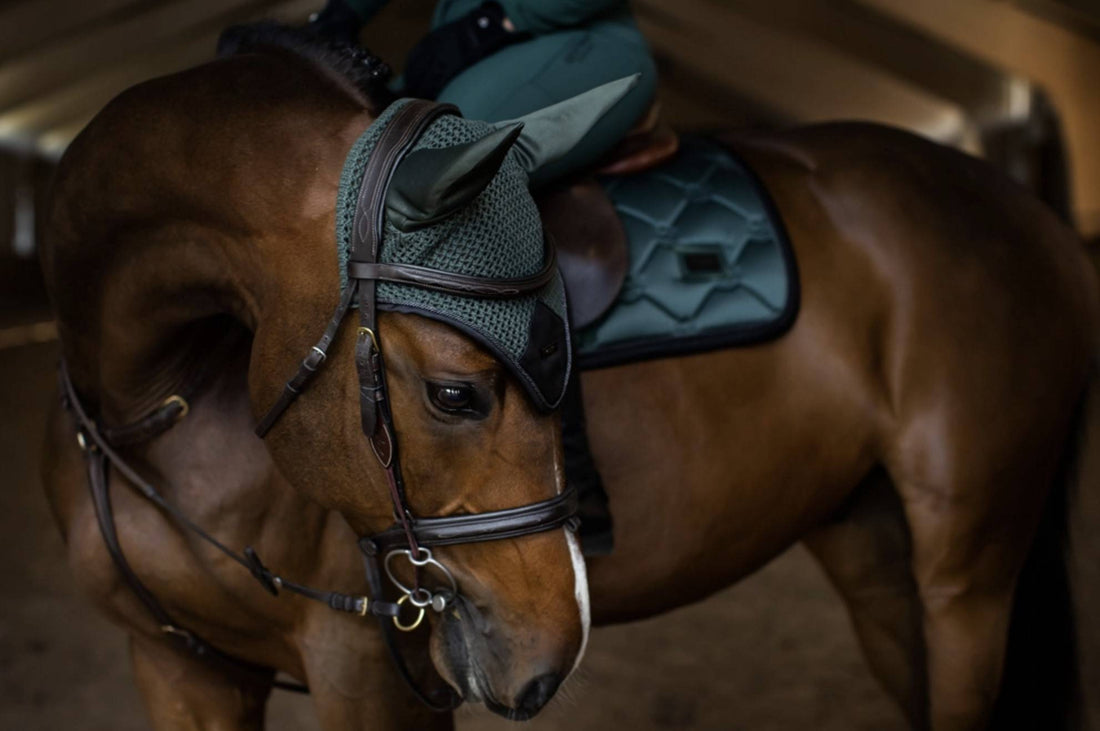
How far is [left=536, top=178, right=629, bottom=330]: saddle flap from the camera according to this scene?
75.4 inches

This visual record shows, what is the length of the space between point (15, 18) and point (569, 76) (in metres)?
10.1

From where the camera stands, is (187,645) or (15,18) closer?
(187,645)

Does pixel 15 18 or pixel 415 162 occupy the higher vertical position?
pixel 415 162

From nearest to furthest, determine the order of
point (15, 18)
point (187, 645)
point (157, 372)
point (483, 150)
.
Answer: point (483, 150) < point (157, 372) < point (187, 645) < point (15, 18)

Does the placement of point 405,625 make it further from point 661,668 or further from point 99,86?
point 99,86

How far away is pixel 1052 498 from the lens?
2.35m

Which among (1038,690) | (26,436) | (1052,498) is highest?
(1052,498)

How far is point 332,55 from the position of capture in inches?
60.6

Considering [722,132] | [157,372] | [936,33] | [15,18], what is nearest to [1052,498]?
[722,132]

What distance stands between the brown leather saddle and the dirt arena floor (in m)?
1.28

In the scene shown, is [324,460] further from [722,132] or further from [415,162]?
[722,132]

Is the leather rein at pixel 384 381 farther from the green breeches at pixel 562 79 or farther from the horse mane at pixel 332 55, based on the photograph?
the green breeches at pixel 562 79

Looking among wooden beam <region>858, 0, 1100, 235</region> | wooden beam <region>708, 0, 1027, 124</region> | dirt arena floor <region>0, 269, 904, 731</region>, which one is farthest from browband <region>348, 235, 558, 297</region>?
wooden beam <region>708, 0, 1027, 124</region>

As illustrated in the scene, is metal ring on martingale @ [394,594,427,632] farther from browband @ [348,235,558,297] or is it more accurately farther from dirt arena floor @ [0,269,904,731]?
dirt arena floor @ [0,269,904,731]
